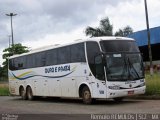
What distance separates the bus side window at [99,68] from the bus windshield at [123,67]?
0.29m

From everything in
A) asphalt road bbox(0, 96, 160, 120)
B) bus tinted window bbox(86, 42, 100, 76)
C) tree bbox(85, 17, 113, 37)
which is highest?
tree bbox(85, 17, 113, 37)

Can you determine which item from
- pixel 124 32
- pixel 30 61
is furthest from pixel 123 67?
pixel 124 32

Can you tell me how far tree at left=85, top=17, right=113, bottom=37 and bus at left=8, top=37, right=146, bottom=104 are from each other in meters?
39.6

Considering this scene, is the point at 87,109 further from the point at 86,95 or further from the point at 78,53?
the point at 78,53

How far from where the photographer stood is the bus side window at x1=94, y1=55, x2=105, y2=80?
19.8m

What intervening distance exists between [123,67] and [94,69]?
1.42 metres

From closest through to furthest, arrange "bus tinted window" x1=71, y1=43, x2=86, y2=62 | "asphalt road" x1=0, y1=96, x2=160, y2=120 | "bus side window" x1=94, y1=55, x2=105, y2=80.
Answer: "asphalt road" x1=0, y1=96, x2=160, y2=120, "bus side window" x1=94, y1=55, x2=105, y2=80, "bus tinted window" x1=71, y1=43, x2=86, y2=62

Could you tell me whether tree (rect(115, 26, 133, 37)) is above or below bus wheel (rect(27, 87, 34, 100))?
above

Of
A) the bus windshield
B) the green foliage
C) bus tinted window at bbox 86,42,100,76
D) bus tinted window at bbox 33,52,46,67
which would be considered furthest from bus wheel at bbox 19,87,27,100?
the green foliage

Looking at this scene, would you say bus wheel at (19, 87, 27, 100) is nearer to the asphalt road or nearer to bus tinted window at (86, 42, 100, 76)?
the asphalt road

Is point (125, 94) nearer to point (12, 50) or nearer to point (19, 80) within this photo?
point (19, 80)

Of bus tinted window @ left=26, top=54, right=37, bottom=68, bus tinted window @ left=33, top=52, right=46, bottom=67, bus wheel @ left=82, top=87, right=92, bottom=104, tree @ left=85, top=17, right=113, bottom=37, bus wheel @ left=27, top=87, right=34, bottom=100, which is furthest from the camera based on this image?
tree @ left=85, top=17, right=113, bottom=37

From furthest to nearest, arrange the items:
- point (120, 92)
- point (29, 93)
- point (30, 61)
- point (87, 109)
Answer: point (29, 93), point (30, 61), point (120, 92), point (87, 109)

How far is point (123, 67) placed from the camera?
19.9 m
